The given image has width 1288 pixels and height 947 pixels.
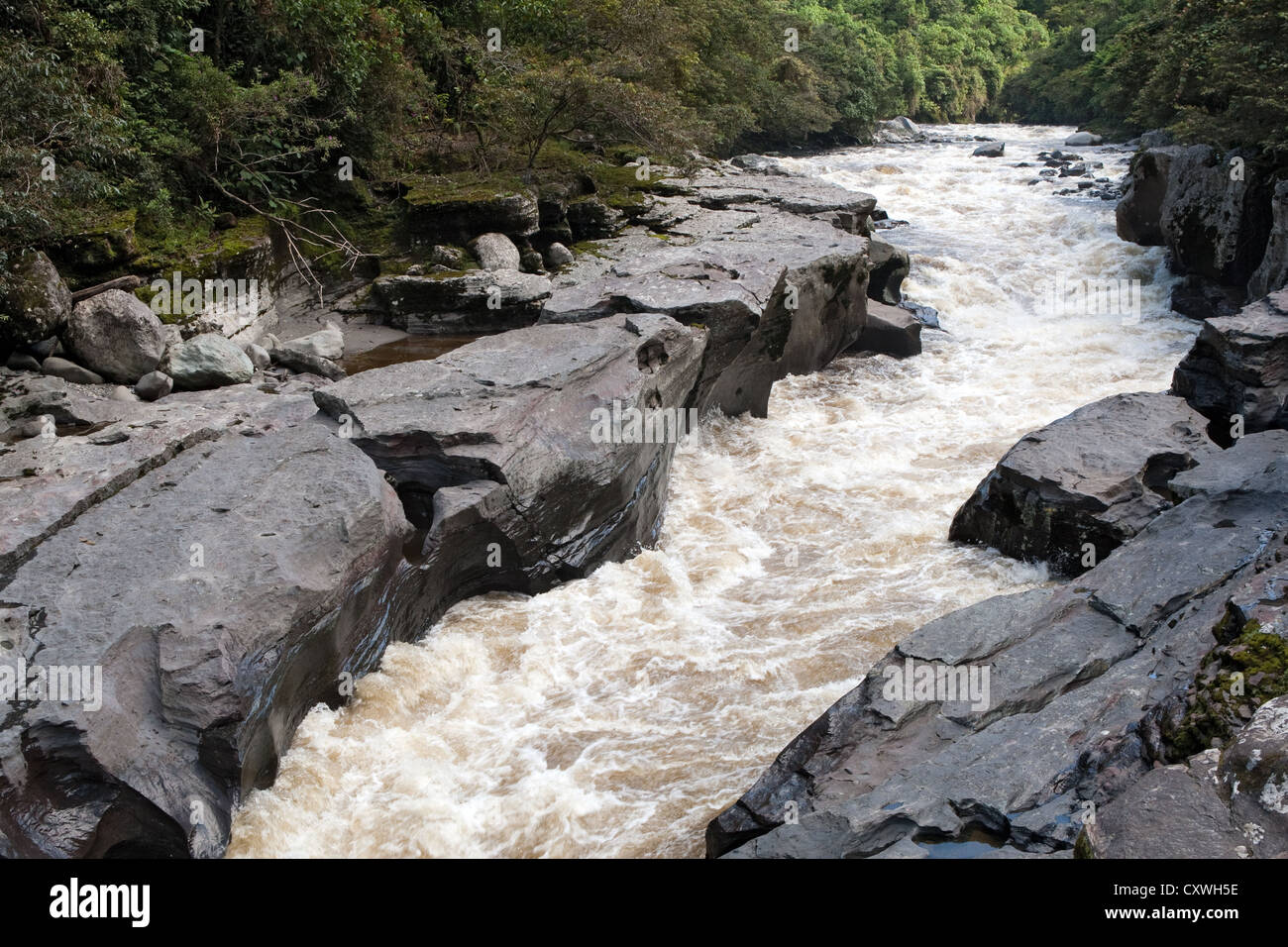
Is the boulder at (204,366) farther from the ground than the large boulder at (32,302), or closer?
closer

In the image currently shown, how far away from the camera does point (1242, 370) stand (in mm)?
8781

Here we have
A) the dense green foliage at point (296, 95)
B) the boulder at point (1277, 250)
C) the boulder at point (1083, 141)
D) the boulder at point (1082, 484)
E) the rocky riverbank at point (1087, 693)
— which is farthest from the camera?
the boulder at point (1083, 141)

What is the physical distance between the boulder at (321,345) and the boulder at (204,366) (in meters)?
0.84

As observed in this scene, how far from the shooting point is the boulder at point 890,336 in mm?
13203

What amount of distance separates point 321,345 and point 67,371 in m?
2.41

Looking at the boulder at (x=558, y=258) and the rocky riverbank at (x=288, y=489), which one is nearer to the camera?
the rocky riverbank at (x=288, y=489)

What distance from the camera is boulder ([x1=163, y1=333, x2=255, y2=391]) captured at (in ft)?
28.8

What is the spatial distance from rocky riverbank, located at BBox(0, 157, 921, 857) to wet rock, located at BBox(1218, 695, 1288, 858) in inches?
169

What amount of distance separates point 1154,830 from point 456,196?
37.0 feet

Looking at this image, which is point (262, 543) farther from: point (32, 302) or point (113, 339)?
point (32, 302)

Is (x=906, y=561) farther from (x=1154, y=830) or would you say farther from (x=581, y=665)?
Answer: (x=1154, y=830)
